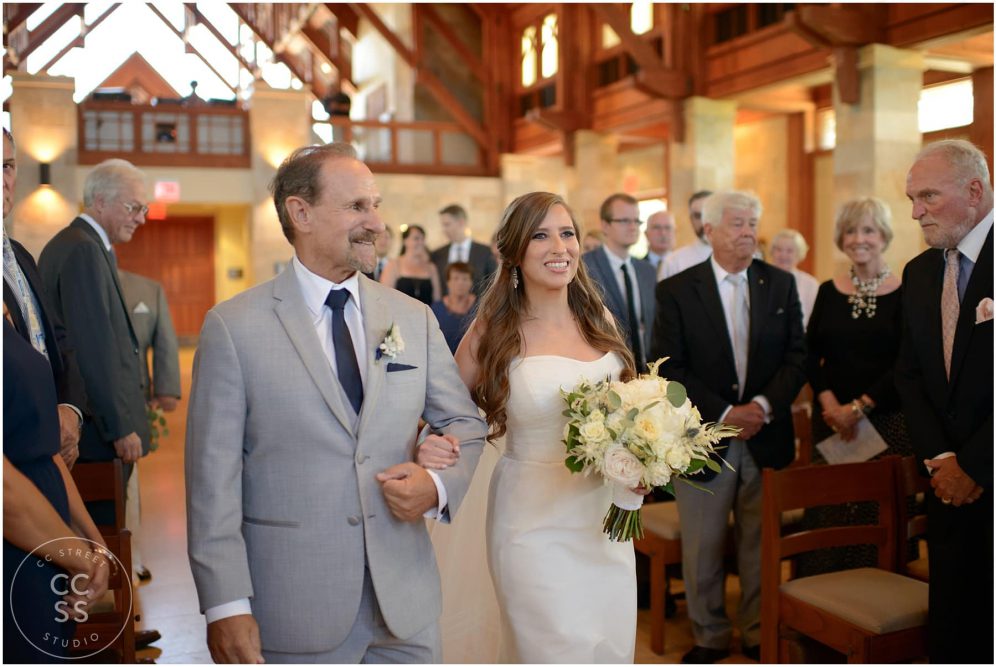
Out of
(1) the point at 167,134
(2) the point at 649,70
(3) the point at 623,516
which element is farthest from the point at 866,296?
(1) the point at 167,134

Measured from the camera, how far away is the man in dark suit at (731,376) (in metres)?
4.00

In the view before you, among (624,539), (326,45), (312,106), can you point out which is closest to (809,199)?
(312,106)

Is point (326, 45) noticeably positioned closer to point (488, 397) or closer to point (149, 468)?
point (149, 468)

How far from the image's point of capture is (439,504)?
2.24m

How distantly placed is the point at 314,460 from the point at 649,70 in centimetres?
1160

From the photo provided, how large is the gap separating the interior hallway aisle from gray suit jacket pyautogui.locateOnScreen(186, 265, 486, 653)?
→ 7.41 ft

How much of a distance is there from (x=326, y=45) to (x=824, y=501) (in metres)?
23.8

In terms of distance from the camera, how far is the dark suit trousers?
304cm

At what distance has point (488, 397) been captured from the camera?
296 centimetres

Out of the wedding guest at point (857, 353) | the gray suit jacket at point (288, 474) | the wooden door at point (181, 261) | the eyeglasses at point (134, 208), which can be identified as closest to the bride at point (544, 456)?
the gray suit jacket at point (288, 474)

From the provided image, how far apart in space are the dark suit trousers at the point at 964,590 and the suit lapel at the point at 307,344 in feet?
7.07

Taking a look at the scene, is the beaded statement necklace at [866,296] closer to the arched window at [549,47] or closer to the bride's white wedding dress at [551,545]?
the bride's white wedding dress at [551,545]

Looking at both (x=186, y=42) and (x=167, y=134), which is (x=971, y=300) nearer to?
(x=167, y=134)

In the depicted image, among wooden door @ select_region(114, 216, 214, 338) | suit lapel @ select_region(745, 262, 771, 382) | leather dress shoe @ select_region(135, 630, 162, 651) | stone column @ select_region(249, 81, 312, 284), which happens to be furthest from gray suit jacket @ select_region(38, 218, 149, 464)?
wooden door @ select_region(114, 216, 214, 338)
